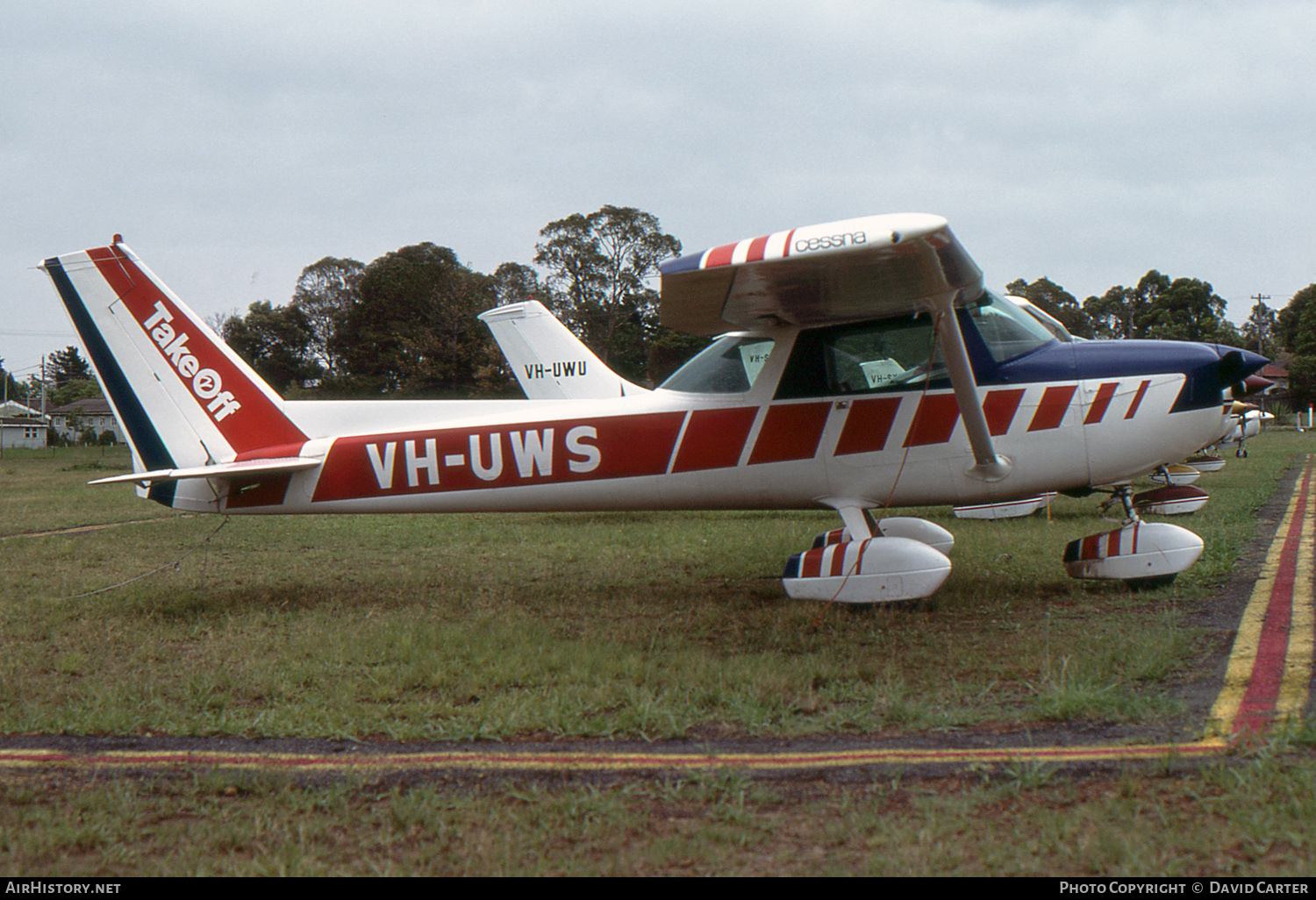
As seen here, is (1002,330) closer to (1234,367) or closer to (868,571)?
(1234,367)

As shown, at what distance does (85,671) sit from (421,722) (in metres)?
2.43

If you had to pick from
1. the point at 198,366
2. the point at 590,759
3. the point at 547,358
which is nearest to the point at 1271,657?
the point at 590,759

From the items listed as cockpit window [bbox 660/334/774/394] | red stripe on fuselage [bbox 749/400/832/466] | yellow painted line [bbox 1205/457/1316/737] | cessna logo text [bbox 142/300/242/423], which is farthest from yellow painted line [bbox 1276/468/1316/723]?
cessna logo text [bbox 142/300/242/423]

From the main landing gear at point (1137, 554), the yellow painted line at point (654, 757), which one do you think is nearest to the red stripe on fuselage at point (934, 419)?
the main landing gear at point (1137, 554)

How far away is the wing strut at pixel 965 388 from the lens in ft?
18.6

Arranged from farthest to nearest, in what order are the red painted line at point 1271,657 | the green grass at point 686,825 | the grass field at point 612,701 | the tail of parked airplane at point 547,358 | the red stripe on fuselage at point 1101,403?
the tail of parked airplane at point 547,358 < the red stripe on fuselage at point 1101,403 < the red painted line at point 1271,657 < the grass field at point 612,701 < the green grass at point 686,825

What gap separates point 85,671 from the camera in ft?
16.3

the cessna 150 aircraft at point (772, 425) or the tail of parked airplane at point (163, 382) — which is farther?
the tail of parked airplane at point (163, 382)

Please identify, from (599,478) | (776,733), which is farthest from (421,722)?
(599,478)

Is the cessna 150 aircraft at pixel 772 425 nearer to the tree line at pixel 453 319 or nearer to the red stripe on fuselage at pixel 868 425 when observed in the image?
the red stripe on fuselage at pixel 868 425

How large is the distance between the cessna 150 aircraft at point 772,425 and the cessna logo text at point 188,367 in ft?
0.05

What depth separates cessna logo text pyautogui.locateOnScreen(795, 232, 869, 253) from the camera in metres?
4.40

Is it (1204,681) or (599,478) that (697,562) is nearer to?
(599,478)

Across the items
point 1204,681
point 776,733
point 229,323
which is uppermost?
point 229,323
